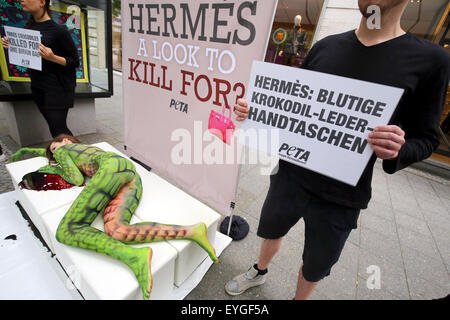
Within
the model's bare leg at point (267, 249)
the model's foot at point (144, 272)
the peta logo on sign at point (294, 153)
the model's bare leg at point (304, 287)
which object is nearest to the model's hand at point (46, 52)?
the model's foot at point (144, 272)

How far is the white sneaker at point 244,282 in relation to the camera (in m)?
1.76

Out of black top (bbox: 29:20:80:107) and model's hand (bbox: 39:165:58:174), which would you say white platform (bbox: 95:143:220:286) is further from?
black top (bbox: 29:20:80:107)

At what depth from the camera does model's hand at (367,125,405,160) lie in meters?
0.90

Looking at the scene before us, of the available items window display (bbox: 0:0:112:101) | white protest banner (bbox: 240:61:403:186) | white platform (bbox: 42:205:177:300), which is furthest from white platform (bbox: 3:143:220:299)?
window display (bbox: 0:0:112:101)

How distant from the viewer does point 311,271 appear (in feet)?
4.45

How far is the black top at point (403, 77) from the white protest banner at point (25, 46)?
265cm

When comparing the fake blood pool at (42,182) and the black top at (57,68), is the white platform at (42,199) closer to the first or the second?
the fake blood pool at (42,182)

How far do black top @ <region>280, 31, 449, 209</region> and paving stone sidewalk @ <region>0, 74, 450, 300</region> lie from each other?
120 cm

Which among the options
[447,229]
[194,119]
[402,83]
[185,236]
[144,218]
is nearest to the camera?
[402,83]

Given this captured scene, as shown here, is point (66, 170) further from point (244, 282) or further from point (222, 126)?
point (244, 282)
